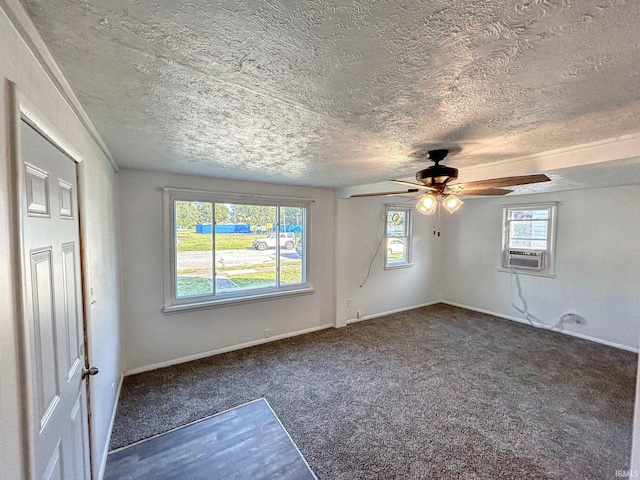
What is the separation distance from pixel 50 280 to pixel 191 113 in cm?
104

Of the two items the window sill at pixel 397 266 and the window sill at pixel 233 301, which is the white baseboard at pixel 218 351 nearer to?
the window sill at pixel 233 301

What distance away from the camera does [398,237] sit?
18.2 feet

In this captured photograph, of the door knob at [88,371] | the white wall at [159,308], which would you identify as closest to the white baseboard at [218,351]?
the white wall at [159,308]

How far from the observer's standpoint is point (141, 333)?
3.27 metres

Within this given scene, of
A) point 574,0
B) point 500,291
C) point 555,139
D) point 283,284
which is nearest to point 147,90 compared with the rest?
point 574,0

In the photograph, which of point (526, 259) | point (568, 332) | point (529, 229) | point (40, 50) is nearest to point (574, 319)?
point (568, 332)

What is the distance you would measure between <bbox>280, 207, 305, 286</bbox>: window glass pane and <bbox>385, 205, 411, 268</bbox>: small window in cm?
181

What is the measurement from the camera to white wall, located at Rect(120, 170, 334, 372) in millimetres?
3172

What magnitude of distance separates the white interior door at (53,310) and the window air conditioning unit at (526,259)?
605 centimetres

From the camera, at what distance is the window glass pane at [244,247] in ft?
12.3

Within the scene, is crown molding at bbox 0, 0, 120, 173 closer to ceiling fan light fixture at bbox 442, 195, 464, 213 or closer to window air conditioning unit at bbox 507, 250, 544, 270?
ceiling fan light fixture at bbox 442, 195, 464, 213

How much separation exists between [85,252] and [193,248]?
2.03m

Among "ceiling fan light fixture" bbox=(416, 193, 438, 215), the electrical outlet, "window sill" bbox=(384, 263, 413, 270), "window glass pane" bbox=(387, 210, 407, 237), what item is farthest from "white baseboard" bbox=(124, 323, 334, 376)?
the electrical outlet

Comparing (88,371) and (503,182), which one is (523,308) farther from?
(88,371)
